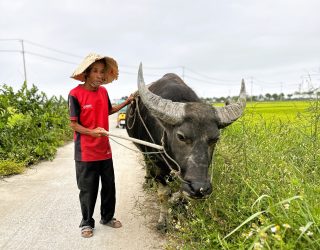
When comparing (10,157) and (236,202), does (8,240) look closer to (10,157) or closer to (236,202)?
(236,202)

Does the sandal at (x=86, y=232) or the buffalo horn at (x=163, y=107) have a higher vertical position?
the buffalo horn at (x=163, y=107)

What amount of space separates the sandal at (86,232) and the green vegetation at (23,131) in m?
3.28

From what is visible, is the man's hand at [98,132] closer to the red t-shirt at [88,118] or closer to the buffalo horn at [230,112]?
the red t-shirt at [88,118]

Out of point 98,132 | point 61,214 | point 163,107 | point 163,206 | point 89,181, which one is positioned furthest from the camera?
point 61,214

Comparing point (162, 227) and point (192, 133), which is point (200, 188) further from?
point (162, 227)

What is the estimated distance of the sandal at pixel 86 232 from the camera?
379 cm

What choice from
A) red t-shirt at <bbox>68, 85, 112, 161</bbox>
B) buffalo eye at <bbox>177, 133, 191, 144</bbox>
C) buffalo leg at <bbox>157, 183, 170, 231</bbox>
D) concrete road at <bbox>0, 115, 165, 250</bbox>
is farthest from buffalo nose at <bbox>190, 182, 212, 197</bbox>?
red t-shirt at <bbox>68, 85, 112, 161</bbox>

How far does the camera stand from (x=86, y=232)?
3807 mm

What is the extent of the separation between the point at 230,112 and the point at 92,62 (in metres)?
1.57

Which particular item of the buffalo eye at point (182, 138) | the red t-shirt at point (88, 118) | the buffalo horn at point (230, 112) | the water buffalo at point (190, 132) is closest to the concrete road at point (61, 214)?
the water buffalo at point (190, 132)

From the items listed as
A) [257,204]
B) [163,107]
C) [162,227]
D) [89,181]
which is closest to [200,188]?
[257,204]

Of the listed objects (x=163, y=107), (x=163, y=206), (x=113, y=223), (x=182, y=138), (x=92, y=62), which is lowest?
A: (x=113, y=223)

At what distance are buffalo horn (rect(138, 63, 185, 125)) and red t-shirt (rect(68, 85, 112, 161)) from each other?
685mm

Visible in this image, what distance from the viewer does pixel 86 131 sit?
12.1ft
